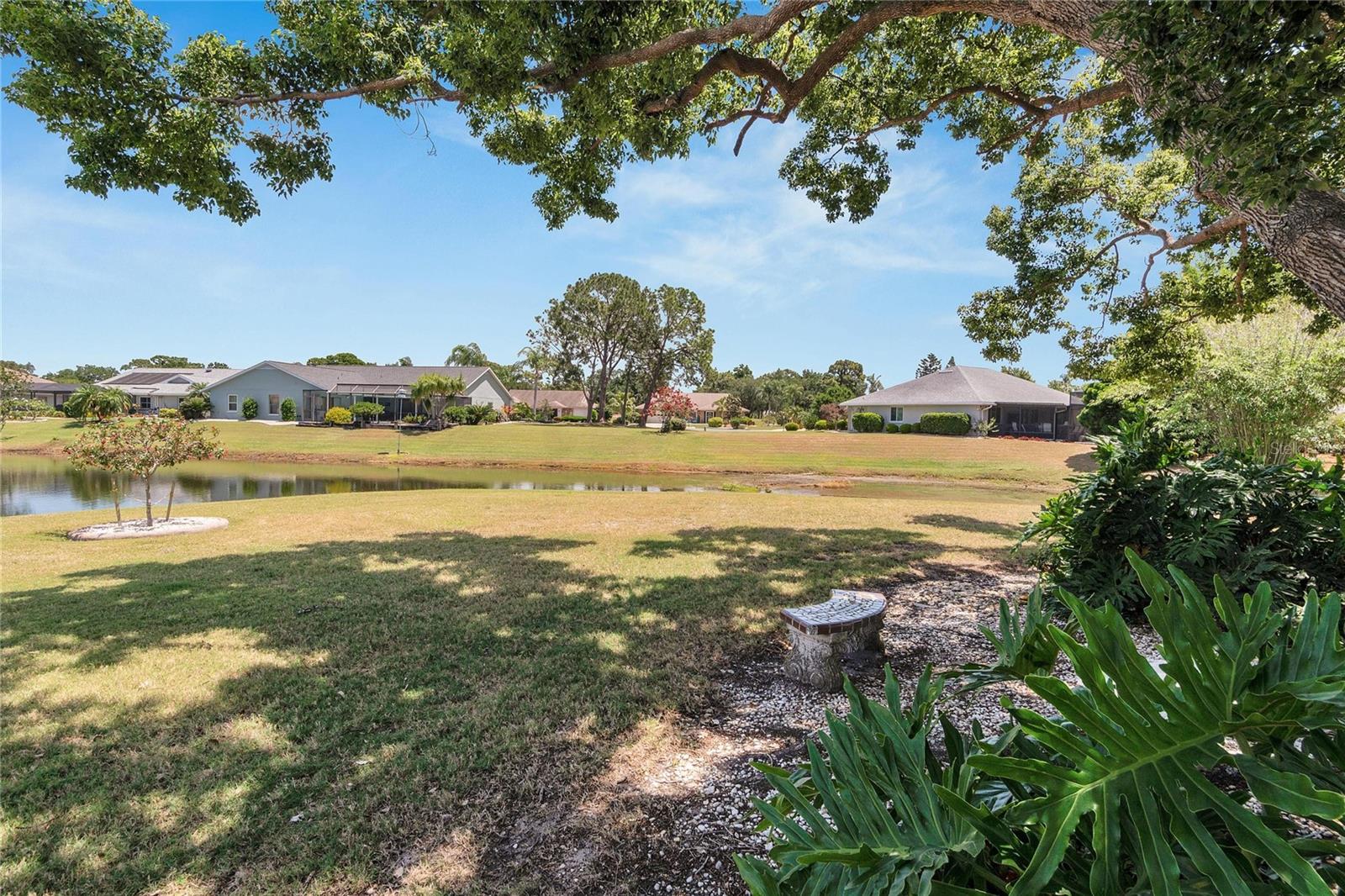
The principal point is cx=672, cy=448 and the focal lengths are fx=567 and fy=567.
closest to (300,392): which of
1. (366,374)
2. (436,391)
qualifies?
(366,374)

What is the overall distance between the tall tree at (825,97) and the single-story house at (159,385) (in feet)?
159

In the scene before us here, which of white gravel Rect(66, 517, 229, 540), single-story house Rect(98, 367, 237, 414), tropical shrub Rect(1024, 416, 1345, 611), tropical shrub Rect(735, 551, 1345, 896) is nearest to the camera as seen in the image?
tropical shrub Rect(735, 551, 1345, 896)

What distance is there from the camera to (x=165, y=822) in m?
2.32

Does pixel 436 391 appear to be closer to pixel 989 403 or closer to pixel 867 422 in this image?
pixel 867 422

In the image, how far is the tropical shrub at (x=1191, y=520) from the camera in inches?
148

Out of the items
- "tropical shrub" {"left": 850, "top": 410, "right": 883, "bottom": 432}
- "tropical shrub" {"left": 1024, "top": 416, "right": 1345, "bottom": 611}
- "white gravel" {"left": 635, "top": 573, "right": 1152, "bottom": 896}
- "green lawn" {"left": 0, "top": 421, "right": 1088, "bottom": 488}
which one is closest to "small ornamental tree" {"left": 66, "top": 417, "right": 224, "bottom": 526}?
"white gravel" {"left": 635, "top": 573, "right": 1152, "bottom": 896}

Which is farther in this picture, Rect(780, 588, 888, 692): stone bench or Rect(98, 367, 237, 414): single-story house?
Rect(98, 367, 237, 414): single-story house

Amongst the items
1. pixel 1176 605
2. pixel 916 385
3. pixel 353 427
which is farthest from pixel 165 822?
pixel 916 385

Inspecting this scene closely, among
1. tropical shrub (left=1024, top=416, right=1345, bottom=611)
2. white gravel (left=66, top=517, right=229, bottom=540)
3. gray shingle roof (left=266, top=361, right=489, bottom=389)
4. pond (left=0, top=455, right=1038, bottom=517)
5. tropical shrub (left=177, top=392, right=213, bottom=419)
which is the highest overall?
gray shingle roof (left=266, top=361, right=489, bottom=389)

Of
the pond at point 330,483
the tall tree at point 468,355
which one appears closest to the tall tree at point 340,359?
the tall tree at point 468,355

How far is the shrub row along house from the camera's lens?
42125 mm

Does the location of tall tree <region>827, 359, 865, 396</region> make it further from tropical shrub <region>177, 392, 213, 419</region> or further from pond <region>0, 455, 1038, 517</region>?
tropical shrub <region>177, 392, 213, 419</region>

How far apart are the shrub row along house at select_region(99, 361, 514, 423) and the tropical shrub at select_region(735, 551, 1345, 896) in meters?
46.5

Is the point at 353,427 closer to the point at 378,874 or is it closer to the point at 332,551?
the point at 332,551
